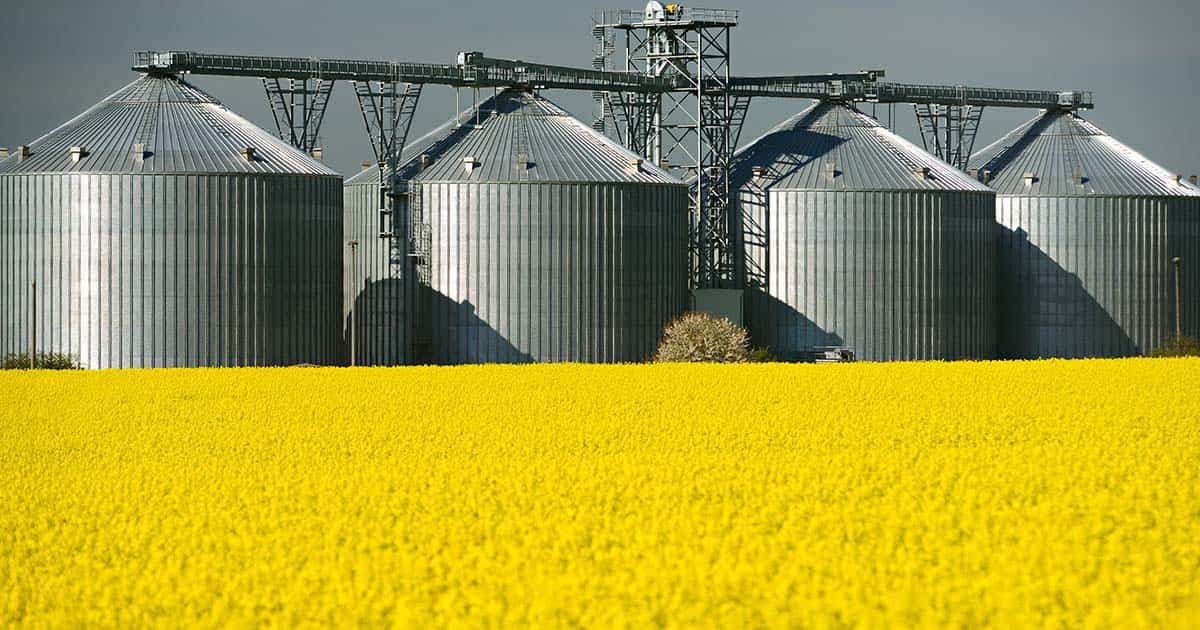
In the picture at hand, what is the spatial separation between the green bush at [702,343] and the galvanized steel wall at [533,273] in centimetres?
208

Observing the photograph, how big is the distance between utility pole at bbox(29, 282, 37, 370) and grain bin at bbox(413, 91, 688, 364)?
18017 mm

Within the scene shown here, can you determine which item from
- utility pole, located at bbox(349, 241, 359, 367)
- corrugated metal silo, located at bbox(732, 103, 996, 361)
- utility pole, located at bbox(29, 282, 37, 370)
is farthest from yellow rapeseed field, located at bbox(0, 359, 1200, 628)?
corrugated metal silo, located at bbox(732, 103, 996, 361)

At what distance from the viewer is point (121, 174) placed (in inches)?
3196

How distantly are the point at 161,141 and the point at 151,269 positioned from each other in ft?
21.8

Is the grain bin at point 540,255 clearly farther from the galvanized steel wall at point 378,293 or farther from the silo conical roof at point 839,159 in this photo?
the silo conical roof at point 839,159

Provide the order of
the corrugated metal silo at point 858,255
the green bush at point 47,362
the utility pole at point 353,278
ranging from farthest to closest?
1. the corrugated metal silo at point 858,255
2. the utility pole at point 353,278
3. the green bush at point 47,362

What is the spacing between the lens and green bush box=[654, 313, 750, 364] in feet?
281

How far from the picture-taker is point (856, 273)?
94812 mm

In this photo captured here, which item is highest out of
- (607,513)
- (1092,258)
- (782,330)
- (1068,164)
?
(1068,164)

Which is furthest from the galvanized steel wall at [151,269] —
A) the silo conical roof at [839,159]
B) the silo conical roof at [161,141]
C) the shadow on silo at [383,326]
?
the silo conical roof at [839,159]

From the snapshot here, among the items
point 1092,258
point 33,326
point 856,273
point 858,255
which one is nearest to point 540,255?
point 856,273

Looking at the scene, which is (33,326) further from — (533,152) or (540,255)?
(533,152)

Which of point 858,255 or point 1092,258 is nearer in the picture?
point 858,255

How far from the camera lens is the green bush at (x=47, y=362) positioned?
7931cm
